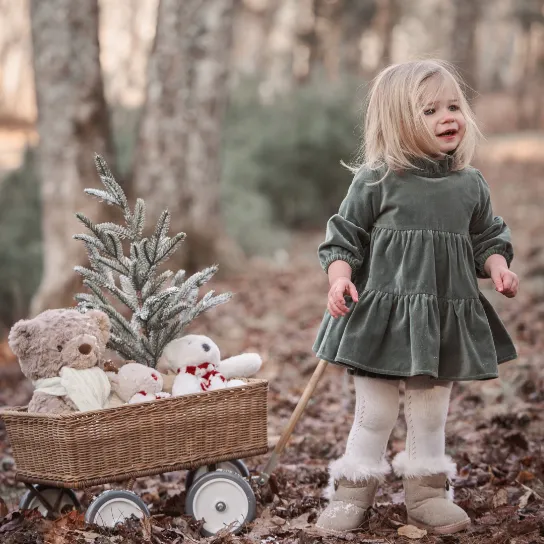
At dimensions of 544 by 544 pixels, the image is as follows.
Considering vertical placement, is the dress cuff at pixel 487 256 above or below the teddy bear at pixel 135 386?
above

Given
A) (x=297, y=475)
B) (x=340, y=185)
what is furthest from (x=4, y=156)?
(x=297, y=475)

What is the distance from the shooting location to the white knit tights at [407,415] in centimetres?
354

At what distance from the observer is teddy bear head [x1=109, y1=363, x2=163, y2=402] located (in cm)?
355

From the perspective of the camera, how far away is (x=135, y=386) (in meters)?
3.55

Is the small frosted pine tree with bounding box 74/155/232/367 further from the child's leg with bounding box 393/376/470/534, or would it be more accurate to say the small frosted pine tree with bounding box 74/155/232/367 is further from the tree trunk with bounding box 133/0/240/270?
the tree trunk with bounding box 133/0/240/270

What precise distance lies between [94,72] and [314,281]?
363 centimetres

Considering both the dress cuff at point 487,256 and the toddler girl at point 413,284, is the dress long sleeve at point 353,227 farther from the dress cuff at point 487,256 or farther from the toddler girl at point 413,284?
the dress cuff at point 487,256

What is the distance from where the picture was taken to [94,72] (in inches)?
321

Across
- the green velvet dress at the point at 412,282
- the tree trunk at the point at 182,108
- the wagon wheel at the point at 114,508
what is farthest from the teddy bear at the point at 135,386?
the tree trunk at the point at 182,108

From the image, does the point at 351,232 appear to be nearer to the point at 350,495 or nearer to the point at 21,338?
the point at 350,495

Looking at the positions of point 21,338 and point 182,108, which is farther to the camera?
point 182,108

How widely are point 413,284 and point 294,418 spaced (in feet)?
2.58

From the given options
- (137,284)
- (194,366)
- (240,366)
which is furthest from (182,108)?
(194,366)

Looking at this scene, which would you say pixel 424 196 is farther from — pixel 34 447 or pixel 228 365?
pixel 34 447
